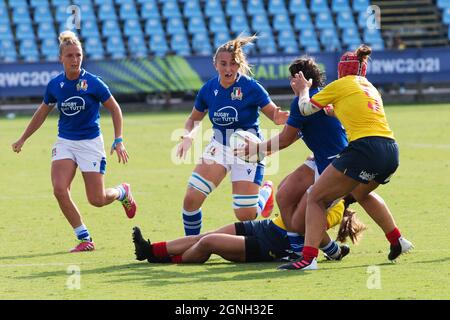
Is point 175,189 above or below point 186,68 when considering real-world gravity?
below

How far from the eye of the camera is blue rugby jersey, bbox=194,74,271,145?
10539 mm

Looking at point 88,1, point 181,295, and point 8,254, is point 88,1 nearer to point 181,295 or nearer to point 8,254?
point 8,254

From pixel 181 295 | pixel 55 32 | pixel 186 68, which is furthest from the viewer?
A: pixel 55 32

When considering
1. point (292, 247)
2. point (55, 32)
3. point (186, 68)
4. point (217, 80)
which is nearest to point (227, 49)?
point (217, 80)

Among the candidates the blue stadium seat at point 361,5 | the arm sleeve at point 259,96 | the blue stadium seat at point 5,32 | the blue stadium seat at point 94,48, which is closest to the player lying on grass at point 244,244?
the arm sleeve at point 259,96

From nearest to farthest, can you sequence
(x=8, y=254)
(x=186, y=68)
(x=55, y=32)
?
(x=8, y=254), (x=186, y=68), (x=55, y=32)

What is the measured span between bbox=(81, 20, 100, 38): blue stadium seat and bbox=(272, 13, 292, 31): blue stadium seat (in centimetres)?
662

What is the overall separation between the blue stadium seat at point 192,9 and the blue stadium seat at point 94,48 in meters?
3.79

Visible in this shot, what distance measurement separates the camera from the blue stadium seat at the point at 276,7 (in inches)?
1549

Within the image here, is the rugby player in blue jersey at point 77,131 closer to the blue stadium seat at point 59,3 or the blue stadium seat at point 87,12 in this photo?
the blue stadium seat at point 87,12

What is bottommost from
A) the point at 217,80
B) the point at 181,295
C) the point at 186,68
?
the point at 181,295

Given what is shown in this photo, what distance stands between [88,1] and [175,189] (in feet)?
77.0

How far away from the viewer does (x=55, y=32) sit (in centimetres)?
3675

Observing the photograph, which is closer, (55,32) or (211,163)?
(211,163)
